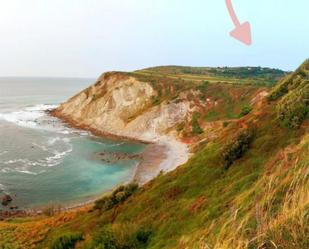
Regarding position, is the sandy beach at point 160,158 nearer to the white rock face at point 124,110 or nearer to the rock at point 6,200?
the white rock face at point 124,110

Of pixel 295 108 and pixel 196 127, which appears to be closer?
pixel 295 108

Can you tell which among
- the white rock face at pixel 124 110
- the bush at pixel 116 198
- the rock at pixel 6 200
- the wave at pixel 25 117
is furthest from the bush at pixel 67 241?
the wave at pixel 25 117

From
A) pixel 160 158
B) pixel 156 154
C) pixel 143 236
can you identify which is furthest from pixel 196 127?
pixel 143 236

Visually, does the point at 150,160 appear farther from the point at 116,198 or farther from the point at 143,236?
the point at 143,236

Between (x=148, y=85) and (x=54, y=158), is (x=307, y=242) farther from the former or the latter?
(x=148, y=85)

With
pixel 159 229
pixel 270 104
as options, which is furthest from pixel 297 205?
pixel 270 104
